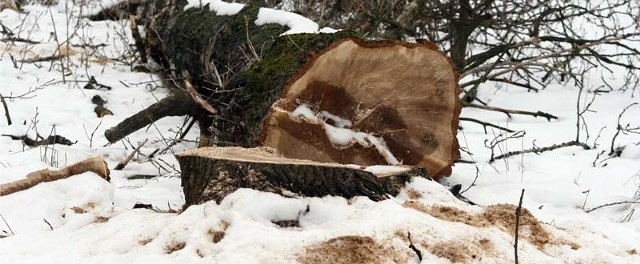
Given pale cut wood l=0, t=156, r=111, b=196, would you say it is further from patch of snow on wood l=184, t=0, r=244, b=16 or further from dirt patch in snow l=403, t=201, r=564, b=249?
patch of snow on wood l=184, t=0, r=244, b=16

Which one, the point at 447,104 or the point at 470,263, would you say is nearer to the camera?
the point at 470,263

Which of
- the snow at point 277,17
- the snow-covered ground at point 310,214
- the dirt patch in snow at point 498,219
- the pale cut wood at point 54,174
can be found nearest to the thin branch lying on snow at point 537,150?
the snow-covered ground at point 310,214

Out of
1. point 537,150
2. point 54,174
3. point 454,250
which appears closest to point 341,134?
point 454,250

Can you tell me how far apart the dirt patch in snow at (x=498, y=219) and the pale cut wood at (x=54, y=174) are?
1499 millimetres

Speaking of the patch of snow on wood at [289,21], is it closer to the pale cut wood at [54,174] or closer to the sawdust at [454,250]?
the pale cut wood at [54,174]

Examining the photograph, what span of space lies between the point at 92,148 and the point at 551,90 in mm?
4690

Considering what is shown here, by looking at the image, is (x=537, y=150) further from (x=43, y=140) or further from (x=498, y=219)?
(x=43, y=140)

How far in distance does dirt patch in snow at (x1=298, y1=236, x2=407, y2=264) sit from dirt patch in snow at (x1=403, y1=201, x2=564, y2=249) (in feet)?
1.25

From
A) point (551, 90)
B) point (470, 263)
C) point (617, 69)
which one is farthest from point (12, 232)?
point (617, 69)

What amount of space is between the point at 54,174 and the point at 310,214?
136 centimetres

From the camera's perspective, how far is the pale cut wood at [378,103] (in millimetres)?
2959

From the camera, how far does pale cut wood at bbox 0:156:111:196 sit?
2742 mm

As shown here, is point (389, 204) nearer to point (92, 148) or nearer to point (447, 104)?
point (447, 104)

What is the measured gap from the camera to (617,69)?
7668mm
